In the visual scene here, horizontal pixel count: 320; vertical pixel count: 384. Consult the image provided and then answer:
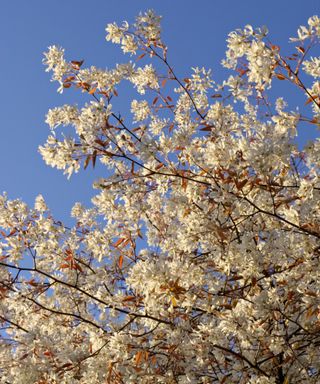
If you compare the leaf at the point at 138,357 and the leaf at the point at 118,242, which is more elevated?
the leaf at the point at 118,242

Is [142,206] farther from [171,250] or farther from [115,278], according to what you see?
[115,278]

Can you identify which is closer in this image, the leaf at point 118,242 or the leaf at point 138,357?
the leaf at point 138,357

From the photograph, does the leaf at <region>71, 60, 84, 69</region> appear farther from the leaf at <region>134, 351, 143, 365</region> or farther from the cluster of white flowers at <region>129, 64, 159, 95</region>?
the leaf at <region>134, 351, 143, 365</region>

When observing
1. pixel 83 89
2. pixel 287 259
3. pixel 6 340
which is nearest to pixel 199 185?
pixel 287 259

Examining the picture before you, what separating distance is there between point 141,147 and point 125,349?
1509mm

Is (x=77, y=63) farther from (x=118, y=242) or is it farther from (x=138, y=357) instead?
(x=138, y=357)

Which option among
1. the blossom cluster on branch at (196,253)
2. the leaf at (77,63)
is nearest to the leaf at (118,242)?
the blossom cluster on branch at (196,253)

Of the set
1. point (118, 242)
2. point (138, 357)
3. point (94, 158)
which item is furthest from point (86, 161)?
point (138, 357)

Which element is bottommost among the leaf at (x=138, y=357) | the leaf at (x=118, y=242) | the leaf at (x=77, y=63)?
the leaf at (x=138, y=357)

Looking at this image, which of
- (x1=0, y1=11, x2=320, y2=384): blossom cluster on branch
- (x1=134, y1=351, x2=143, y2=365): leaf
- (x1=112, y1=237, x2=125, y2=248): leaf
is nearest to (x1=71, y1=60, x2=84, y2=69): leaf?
(x1=0, y1=11, x2=320, y2=384): blossom cluster on branch

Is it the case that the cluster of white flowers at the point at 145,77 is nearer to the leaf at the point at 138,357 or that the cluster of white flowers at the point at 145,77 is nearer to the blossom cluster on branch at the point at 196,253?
the blossom cluster on branch at the point at 196,253

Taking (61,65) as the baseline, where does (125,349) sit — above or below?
below

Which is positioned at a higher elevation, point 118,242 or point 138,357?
point 118,242

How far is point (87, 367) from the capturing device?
387 cm
